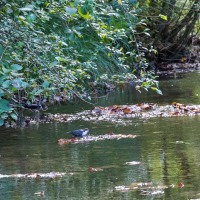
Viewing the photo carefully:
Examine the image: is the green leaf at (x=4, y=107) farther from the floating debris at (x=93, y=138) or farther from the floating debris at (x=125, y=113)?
the floating debris at (x=125, y=113)

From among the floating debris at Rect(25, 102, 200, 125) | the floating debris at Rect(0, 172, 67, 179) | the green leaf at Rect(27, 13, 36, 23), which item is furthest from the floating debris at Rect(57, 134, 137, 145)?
the green leaf at Rect(27, 13, 36, 23)

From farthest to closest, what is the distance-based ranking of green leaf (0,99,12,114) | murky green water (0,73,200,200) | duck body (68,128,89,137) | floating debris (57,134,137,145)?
duck body (68,128,89,137), floating debris (57,134,137,145), murky green water (0,73,200,200), green leaf (0,99,12,114)

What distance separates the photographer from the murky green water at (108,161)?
6.62 metres

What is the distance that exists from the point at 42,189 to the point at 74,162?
1444 millimetres

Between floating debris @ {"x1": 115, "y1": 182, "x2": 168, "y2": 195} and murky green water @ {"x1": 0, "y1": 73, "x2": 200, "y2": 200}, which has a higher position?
murky green water @ {"x1": 0, "y1": 73, "x2": 200, "y2": 200}

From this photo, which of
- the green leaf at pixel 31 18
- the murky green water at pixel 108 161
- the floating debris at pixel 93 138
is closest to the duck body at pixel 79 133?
the floating debris at pixel 93 138

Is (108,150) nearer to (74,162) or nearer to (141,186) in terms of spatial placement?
(74,162)

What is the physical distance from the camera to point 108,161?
26.9ft

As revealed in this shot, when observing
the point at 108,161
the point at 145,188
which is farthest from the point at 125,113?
the point at 145,188

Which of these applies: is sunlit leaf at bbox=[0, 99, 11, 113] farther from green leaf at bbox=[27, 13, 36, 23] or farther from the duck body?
the duck body

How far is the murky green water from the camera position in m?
6.62

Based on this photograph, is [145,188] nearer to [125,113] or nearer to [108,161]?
[108,161]

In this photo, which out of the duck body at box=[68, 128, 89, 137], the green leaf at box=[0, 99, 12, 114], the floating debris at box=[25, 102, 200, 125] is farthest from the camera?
the floating debris at box=[25, 102, 200, 125]

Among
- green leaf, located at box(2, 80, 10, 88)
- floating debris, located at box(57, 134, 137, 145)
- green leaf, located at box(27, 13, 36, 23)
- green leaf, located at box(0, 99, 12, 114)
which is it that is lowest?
floating debris, located at box(57, 134, 137, 145)
